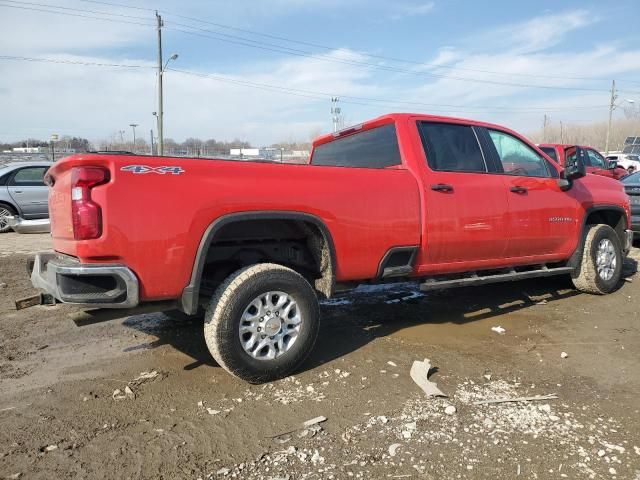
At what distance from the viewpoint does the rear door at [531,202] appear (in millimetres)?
4867

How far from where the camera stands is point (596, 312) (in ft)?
17.3

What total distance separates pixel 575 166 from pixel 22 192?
11426mm

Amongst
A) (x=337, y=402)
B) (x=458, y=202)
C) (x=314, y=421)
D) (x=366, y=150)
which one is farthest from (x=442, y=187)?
(x=314, y=421)

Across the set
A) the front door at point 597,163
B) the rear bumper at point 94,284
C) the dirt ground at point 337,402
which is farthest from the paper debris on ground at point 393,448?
the front door at point 597,163

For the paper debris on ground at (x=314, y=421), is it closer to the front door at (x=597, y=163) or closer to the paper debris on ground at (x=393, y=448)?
the paper debris on ground at (x=393, y=448)

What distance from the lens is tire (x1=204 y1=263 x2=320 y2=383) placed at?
3.25 m

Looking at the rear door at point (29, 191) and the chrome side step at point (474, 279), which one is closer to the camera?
the chrome side step at point (474, 279)

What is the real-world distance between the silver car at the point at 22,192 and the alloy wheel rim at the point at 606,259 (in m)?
11.1

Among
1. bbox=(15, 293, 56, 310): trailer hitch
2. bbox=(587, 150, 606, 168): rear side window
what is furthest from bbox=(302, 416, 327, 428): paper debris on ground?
bbox=(587, 150, 606, 168): rear side window

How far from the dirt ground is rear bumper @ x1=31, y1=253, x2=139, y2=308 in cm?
27

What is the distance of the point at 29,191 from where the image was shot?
1137cm

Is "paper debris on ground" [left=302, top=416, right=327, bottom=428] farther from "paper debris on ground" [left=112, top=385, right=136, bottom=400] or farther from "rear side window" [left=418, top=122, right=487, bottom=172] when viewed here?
"rear side window" [left=418, top=122, right=487, bottom=172]

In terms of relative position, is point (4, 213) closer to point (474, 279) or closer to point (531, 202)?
point (474, 279)

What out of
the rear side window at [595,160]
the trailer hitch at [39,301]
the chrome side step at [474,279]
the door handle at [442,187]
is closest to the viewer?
the trailer hitch at [39,301]
